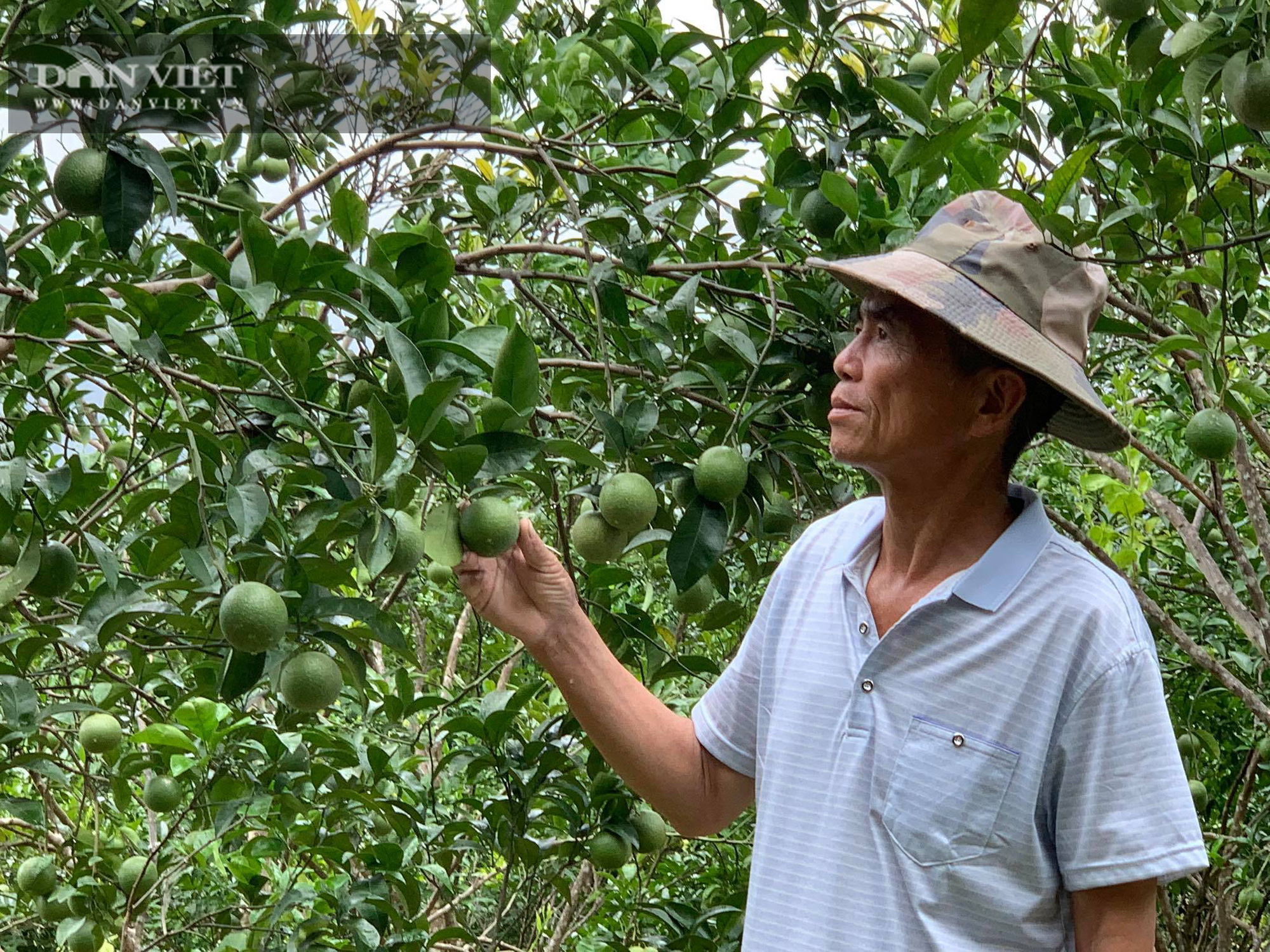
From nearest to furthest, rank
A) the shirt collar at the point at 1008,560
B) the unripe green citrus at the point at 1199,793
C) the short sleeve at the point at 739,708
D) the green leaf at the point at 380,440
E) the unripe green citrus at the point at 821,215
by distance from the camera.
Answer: the green leaf at the point at 380,440
the shirt collar at the point at 1008,560
the short sleeve at the point at 739,708
the unripe green citrus at the point at 821,215
the unripe green citrus at the point at 1199,793

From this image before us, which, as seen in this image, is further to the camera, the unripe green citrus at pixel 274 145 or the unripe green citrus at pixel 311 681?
the unripe green citrus at pixel 274 145

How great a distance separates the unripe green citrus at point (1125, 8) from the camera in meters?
1.46

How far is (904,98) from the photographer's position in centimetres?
152

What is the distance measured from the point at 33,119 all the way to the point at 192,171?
0.55 metres

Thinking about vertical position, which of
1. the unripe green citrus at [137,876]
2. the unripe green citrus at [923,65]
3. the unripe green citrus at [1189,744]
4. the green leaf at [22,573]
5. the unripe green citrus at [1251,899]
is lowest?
the unripe green citrus at [1251,899]

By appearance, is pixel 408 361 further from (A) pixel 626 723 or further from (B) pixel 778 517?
(B) pixel 778 517

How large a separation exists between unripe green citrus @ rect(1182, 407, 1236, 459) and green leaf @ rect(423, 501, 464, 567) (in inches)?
43.7

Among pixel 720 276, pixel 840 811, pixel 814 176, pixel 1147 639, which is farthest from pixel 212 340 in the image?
pixel 1147 639

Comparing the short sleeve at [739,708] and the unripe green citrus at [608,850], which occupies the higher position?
the short sleeve at [739,708]

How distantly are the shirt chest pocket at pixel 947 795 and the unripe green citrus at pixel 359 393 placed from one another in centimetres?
67

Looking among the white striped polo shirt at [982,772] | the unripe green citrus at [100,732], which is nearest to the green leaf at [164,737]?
the unripe green citrus at [100,732]

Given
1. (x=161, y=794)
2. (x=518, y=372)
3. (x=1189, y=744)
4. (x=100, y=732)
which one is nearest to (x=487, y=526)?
(x=518, y=372)

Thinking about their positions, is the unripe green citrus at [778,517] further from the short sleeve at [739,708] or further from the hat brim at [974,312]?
the hat brim at [974,312]

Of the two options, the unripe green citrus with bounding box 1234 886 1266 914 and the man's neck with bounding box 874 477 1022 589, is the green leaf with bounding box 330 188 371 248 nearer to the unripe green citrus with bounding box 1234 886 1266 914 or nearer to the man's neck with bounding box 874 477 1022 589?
the man's neck with bounding box 874 477 1022 589
